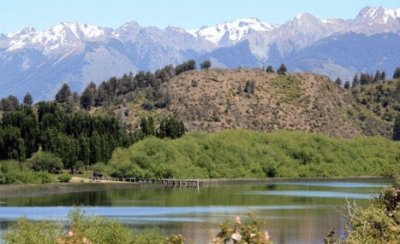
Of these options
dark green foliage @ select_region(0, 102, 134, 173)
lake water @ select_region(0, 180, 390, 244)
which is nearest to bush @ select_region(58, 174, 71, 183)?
lake water @ select_region(0, 180, 390, 244)

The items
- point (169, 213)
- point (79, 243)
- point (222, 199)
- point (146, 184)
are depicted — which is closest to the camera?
point (79, 243)

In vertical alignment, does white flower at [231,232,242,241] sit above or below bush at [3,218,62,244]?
above

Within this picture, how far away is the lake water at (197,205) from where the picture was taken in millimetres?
92562

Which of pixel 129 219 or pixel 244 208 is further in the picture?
pixel 244 208

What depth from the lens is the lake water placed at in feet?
304

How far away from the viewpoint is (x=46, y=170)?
159 meters

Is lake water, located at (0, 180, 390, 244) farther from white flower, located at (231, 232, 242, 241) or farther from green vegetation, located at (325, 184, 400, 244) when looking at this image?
white flower, located at (231, 232, 242, 241)

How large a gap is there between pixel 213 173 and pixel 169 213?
8091 cm

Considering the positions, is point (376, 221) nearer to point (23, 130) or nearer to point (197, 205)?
point (197, 205)

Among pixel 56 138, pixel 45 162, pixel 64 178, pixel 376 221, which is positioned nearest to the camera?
pixel 376 221

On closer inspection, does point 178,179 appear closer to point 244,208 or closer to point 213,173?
point 213,173

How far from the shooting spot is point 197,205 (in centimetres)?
12338

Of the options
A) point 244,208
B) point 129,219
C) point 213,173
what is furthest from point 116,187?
point 129,219

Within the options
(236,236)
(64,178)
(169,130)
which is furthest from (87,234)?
(169,130)
